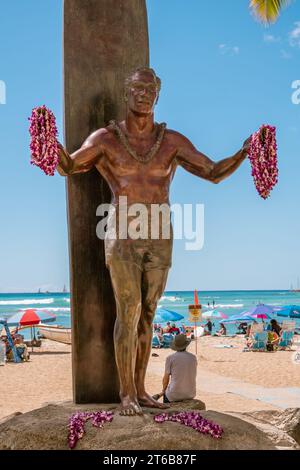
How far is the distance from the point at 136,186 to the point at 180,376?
116 inches

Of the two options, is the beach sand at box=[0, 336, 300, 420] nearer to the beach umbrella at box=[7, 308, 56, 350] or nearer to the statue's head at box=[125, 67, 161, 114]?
the beach umbrella at box=[7, 308, 56, 350]

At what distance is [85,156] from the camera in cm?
477

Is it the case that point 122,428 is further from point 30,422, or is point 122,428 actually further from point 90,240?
point 90,240

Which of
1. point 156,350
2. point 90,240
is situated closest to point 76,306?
point 90,240

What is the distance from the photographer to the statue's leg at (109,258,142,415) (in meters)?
4.55

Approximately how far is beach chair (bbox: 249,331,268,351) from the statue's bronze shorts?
2098 cm

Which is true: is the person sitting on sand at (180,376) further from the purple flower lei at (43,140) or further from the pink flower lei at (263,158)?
the purple flower lei at (43,140)

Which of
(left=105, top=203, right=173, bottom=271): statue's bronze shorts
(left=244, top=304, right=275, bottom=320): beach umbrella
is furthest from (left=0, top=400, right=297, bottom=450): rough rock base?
(left=244, top=304, right=275, bottom=320): beach umbrella

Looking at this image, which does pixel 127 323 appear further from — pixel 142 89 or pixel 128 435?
pixel 142 89

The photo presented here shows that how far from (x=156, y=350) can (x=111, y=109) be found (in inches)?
824

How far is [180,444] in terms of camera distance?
13.4 feet

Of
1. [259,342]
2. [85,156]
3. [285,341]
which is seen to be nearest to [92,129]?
[85,156]

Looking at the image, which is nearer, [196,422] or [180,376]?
[196,422]

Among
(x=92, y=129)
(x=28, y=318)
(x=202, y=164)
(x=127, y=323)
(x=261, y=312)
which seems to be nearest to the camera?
(x=127, y=323)
